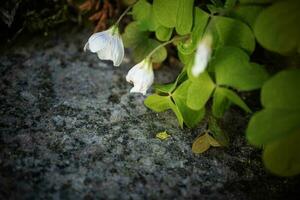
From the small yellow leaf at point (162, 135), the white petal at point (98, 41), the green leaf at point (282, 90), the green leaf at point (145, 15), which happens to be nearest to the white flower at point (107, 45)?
the white petal at point (98, 41)

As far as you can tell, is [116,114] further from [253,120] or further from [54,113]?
[253,120]

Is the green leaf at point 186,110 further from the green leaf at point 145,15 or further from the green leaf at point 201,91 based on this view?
the green leaf at point 145,15

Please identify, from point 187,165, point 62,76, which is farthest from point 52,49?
point 187,165

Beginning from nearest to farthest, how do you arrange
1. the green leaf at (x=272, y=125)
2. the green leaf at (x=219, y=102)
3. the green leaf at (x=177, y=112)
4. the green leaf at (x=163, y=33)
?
the green leaf at (x=272, y=125) → the green leaf at (x=219, y=102) → the green leaf at (x=177, y=112) → the green leaf at (x=163, y=33)

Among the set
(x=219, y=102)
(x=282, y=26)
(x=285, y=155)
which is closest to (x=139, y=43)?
(x=219, y=102)

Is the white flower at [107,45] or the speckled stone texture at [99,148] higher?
the white flower at [107,45]
